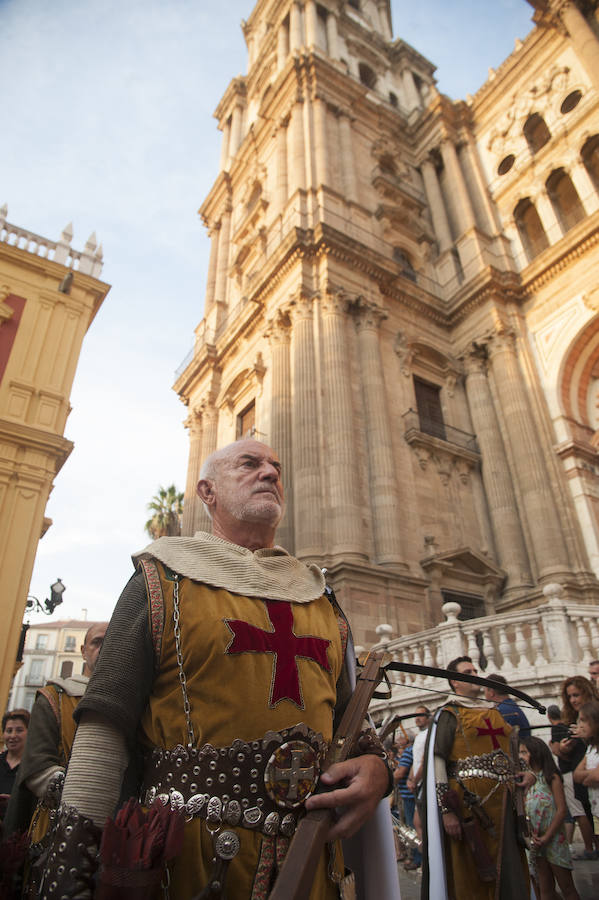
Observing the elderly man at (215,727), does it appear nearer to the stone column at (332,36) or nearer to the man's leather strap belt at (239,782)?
the man's leather strap belt at (239,782)

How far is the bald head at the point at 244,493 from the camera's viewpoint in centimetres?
216

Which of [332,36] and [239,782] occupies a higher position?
[332,36]

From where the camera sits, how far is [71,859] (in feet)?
4.14

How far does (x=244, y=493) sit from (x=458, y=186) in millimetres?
22202

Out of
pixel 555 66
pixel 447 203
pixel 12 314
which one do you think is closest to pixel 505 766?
pixel 12 314

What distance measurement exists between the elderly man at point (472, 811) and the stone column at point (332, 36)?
86.3 feet

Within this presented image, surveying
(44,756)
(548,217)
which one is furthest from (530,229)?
(44,756)

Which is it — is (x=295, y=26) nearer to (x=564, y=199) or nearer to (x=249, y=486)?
(x=564, y=199)

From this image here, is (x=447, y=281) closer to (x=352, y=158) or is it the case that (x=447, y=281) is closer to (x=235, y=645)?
(x=352, y=158)

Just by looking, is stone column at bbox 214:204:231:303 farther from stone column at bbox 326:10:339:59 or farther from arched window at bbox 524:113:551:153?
arched window at bbox 524:113:551:153

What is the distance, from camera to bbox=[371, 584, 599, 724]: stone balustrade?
748 cm

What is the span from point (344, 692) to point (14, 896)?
117 cm

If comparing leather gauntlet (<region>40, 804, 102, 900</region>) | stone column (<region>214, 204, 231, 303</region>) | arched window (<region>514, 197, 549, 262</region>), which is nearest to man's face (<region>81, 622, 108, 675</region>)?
leather gauntlet (<region>40, 804, 102, 900</region>)

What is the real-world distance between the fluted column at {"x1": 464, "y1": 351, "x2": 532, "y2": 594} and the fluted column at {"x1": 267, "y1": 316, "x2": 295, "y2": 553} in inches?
228
